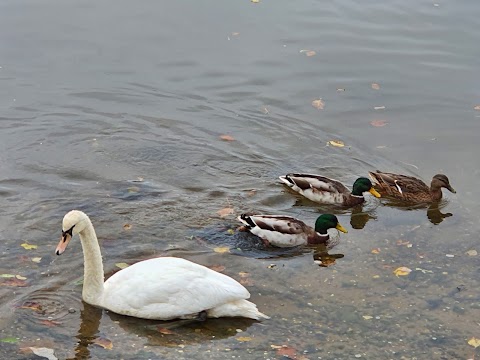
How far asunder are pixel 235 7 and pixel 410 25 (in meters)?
3.63

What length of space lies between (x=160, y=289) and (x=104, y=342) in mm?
787

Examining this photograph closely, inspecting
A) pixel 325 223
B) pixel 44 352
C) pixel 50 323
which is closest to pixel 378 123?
pixel 325 223

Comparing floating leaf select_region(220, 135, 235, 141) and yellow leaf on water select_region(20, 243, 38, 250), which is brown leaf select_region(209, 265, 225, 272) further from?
floating leaf select_region(220, 135, 235, 141)

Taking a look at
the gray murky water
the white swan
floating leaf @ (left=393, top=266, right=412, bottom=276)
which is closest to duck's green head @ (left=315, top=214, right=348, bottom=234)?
the gray murky water

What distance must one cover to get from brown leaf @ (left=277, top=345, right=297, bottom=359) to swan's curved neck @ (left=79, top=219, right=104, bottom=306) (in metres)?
2.00

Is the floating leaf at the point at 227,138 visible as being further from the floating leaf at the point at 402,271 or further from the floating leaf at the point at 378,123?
the floating leaf at the point at 402,271

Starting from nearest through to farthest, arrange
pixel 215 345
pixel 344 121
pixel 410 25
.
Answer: pixel 215 345 → pixel 344 121 → pixel 410 25

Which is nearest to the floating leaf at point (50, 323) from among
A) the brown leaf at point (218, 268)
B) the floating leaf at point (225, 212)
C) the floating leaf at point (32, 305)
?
the floating leaf at point (32, 305)

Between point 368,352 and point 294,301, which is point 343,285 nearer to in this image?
point 294,301

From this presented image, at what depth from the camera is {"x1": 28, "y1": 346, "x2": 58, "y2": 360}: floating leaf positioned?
9.05 metres

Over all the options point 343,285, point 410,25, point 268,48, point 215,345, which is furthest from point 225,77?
point 215,345

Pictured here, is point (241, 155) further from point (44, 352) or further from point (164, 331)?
point (44, 352)

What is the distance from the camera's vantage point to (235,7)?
776 inches

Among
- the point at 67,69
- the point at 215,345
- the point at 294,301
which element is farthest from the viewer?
the point at 67,69
